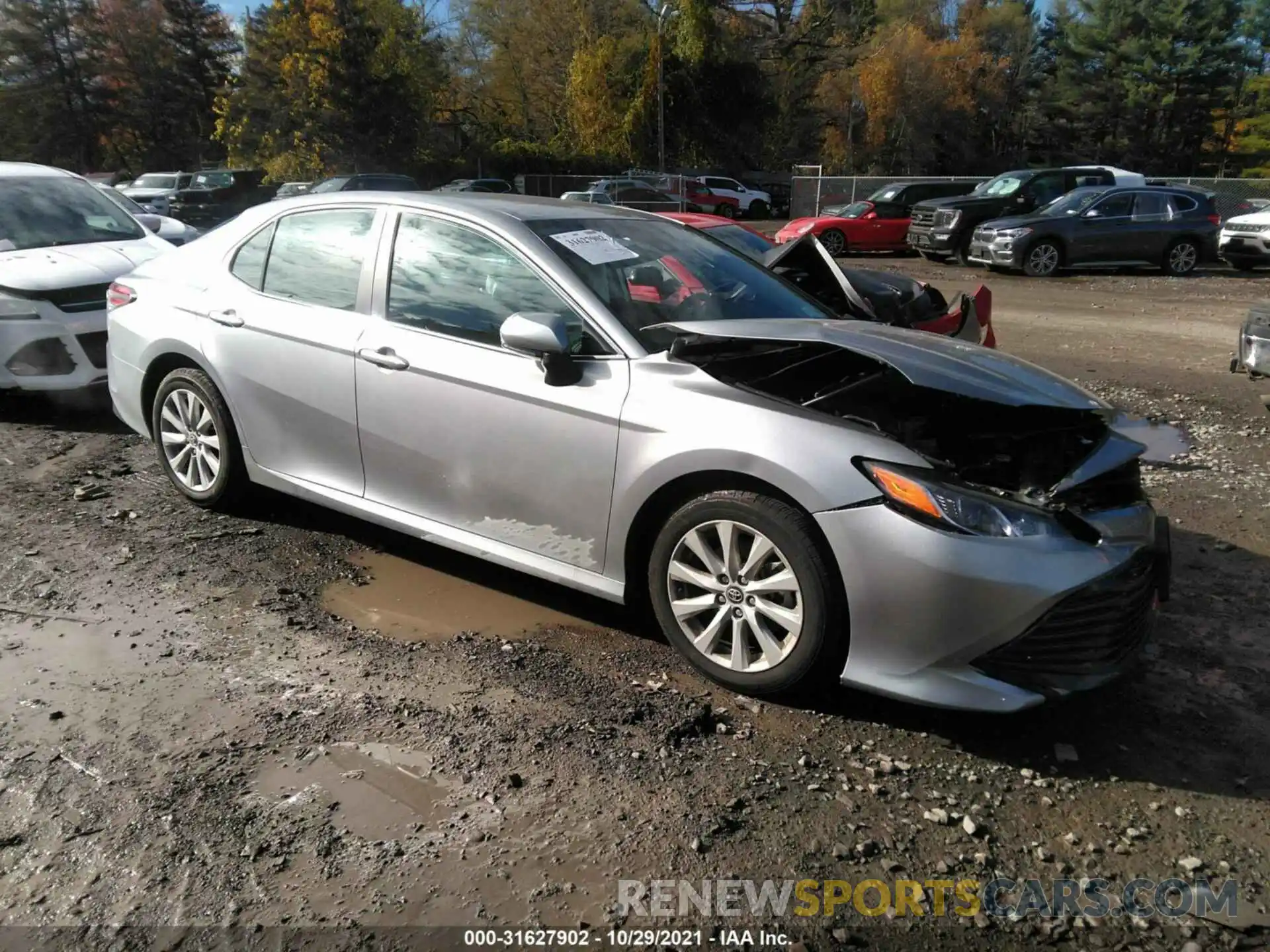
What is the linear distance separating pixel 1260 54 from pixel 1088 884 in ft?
232

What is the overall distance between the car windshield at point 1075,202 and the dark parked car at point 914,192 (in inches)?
160

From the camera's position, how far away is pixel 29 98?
176 ft

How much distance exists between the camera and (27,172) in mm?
8102

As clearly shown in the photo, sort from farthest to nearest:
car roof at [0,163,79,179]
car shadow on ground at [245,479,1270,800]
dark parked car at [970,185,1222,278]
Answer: dark parked car at [970,185,1222,278] → car roof at [0,163,79,179] → car shadow on ground at [245,479,1270,800]

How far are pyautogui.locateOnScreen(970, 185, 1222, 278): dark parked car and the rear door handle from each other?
15.7m

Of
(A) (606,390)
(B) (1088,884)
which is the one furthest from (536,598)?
(B) (1088,884)

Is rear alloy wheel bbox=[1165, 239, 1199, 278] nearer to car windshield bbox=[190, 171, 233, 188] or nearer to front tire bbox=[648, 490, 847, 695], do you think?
front tire bbox=[648, 490, 847, 695]

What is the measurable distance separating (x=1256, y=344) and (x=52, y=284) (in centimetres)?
850

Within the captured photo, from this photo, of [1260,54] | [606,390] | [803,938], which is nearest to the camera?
[803,938]

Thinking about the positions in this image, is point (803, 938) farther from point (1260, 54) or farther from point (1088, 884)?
point (1260, 54)

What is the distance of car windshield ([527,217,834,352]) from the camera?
149 inches

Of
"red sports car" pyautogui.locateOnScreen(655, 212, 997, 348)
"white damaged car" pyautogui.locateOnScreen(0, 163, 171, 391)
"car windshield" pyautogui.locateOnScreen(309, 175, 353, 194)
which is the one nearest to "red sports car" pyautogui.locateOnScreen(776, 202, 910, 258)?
"car windshield" pyautogui.locateOnScreen(309, 175, 353, 194)

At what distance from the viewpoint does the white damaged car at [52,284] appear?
6637 millimetres

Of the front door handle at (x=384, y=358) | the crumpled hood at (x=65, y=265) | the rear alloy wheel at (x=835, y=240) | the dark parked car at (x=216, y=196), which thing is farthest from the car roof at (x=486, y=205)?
the dark parked car at (x=216, y=196)
